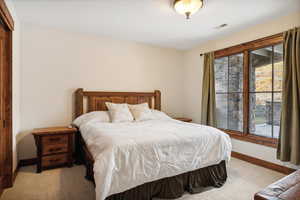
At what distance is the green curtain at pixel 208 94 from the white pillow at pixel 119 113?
1770mm

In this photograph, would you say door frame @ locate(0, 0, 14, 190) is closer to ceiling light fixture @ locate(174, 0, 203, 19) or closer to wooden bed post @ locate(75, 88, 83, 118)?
wooden bed post @ locate(75, 88, 83, 118)

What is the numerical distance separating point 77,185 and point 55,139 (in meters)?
0.90

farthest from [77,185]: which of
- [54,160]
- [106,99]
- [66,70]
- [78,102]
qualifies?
[66,70]

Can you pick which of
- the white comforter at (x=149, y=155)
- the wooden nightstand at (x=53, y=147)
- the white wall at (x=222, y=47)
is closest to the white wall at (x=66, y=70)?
the wooden nightstand at (x=53, y=147)

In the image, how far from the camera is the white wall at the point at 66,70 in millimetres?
3000

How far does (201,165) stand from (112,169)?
1188mm

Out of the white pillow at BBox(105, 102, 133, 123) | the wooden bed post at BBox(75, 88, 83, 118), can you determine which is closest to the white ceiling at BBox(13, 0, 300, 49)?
the wooden bed post at BBox(75, 88, 83, 118)

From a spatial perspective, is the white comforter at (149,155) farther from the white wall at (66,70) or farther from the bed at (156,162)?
the white wall at (66,70)

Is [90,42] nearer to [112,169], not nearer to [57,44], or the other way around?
[57,44]

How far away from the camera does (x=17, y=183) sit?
2.30 meters

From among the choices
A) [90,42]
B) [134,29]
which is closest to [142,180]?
[134,29]

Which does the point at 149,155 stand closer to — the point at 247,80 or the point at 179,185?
the point at 179,185

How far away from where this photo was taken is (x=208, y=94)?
3.85 m

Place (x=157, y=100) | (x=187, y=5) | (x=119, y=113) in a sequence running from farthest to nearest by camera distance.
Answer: (x=157, y=100)
(x=119, y=113)
(x=187, y=5)
